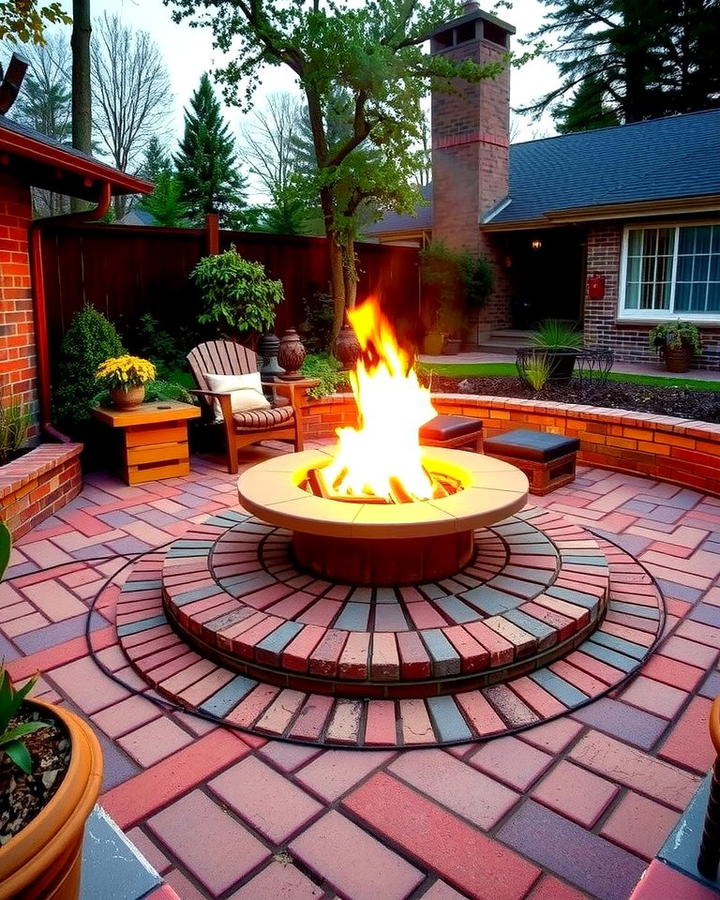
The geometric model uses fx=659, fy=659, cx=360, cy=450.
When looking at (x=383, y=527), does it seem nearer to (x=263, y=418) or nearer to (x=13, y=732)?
(x=13, y=732)

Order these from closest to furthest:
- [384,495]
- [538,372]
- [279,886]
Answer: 1. [279,886]
2. [384,495]
3. [538,372]

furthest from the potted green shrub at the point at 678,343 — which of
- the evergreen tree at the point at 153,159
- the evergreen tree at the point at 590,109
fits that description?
the evergreen tree at the point at 153,159

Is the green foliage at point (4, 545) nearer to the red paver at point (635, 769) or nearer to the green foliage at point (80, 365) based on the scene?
the red paver at point (635, 769)

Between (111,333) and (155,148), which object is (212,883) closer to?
(111,333)

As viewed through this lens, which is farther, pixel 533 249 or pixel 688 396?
pixel 533 249

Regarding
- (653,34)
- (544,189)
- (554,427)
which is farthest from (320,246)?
(653,34)

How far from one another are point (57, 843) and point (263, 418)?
3.78 m

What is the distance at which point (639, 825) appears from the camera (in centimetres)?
145

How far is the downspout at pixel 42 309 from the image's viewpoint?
4395 millimetres

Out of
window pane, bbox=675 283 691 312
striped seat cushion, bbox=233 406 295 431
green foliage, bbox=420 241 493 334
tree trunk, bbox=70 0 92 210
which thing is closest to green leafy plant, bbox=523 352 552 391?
striped seat cushion, bbox=233 406 295 431

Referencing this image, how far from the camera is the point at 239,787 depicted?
158 cm

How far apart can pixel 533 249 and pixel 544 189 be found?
1.12 m

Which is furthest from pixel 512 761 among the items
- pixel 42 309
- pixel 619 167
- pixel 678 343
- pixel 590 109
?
pixel 590 109

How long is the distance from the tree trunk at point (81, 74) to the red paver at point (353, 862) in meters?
9.26
